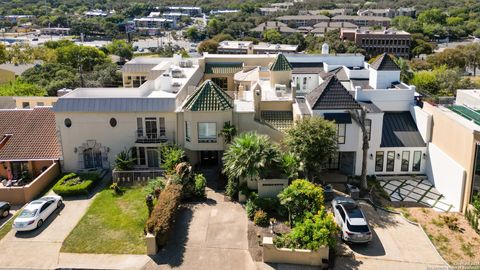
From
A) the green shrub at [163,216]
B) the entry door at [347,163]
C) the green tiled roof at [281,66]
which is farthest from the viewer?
the green tiled roof at [281,66]

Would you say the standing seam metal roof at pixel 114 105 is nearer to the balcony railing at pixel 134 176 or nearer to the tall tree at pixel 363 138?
the balcony railing at pixel 134 176

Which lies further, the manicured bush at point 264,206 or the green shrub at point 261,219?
the manicured bush at point 264,206

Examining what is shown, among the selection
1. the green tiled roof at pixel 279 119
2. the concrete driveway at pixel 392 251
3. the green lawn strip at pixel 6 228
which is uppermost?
the green tiled roof at pixel 279 119

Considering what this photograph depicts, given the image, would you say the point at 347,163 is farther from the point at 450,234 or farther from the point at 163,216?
the point at 163,216

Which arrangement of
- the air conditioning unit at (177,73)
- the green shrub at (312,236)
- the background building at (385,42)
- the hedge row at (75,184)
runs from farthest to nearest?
the background building at (385,42) < the air conditioning unit at (177,73) < the hedge row at (75,184) < the green shrub at (312,236)

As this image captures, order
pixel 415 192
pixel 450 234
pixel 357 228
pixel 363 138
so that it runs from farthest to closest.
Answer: pixel 415 192
pixel 363 138
pixel 450 234
pixel 357 228

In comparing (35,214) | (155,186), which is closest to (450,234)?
(155,186)

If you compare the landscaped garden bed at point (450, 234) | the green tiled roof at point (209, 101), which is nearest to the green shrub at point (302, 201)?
the landscaped garden bed at point (450, 234)

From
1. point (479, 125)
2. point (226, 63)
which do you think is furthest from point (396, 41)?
point (479, 125)

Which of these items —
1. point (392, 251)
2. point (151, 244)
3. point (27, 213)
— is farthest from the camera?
point (27, 213)
